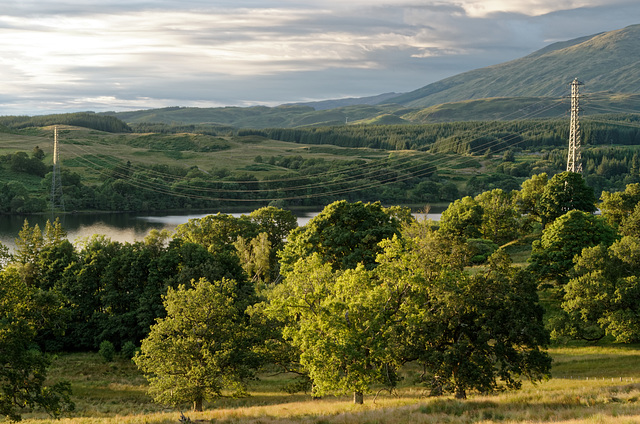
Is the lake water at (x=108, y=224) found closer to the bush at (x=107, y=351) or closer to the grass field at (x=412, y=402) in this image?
the bush at (x=107, y=351)

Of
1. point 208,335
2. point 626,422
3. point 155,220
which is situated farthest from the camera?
point 155,220

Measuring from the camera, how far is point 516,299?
3422cm

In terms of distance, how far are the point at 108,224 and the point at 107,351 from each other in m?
118

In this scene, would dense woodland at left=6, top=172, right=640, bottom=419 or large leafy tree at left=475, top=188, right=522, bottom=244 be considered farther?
large leafy tree at left=475, top=188, right=522, bottom=244

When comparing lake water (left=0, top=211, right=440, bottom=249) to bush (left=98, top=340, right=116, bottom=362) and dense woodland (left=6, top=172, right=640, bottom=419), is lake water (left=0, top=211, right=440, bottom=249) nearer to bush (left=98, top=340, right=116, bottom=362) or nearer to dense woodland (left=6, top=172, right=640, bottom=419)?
dense woodland (left=6, top=172, right=640, bottom=419)

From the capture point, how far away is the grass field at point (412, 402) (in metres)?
26.8

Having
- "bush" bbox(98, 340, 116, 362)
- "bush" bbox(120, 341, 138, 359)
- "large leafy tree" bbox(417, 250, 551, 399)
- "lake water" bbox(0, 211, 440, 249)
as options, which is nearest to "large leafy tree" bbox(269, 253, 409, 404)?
"large leafy tree" bbox(417, 250, 551, 399)

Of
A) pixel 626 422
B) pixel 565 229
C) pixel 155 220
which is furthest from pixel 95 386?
pixel 155 220

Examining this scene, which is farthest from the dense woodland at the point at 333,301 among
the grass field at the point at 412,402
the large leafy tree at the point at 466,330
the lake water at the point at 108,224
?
the lake water at the point at 108,224

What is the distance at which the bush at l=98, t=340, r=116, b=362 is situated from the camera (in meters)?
56.6

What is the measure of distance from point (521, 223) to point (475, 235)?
12.5 m

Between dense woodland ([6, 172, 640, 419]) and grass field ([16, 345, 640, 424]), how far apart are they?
1465mm

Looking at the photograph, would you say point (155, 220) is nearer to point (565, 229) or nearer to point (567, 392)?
point (565, 229)

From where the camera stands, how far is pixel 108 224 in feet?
547
